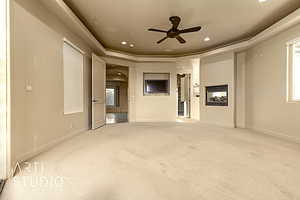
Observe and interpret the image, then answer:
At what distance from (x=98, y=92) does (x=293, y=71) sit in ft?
16.5

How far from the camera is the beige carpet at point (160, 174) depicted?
149cm

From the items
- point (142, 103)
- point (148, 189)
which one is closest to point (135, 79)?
point (142, 103)

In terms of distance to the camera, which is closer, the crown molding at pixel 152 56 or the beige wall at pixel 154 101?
the crown molding at pixel 152 56

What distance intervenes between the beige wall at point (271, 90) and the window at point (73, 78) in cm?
483

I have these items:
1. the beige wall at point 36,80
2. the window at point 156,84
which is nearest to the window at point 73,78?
the beige wall at point 36,80

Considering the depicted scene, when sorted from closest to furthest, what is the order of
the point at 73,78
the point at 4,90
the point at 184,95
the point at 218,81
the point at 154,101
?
the point at 4,90 → the point at 73,78 → the point at 218,81 → the point at 154,101 → the point at 184,95

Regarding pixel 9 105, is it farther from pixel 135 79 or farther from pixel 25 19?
pixel 135 79

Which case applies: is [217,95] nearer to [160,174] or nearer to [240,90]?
[240,90]

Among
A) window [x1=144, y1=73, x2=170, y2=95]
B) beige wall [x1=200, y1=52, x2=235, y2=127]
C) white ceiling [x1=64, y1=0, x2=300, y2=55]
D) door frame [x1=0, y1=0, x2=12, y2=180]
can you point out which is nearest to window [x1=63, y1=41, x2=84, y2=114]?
white ceiling [x1=64, y1=0, x2=300, y2=55]

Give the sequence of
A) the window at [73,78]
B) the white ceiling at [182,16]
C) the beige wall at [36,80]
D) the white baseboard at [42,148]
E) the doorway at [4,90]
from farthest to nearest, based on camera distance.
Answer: the window at [73,78]
the white ceiling at [182,16]
the white baseboard at [42,148]
the beige wall at [36,80]
the doorway at [4,90]

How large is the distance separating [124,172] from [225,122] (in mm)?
4600

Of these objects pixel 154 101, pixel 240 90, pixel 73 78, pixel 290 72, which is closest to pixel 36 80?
pixel 73 78

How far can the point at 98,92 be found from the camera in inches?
202

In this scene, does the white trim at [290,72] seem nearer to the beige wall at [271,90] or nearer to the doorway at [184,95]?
the beige wall at [271,90]
